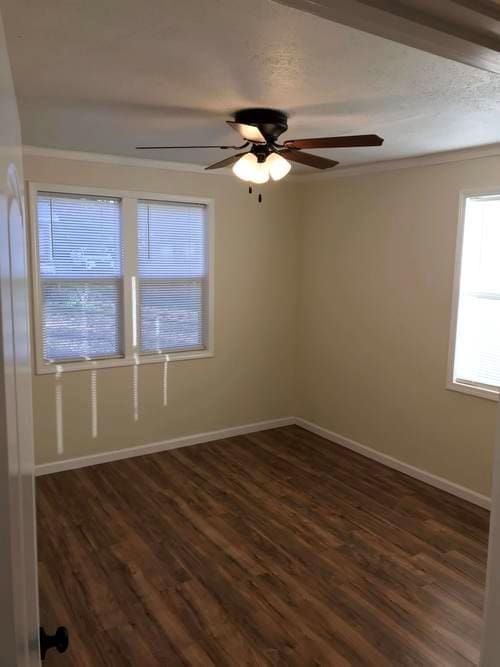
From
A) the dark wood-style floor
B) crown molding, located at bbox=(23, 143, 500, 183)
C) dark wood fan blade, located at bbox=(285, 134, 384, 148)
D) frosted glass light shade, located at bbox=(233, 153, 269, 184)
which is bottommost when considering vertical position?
the dark wood-style floor

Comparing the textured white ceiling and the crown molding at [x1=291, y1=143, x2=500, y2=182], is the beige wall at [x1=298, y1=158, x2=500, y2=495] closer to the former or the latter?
the crown molding at [x1=291, y1=143, x2=500, y2=182]

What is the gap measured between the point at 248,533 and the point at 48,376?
203cm

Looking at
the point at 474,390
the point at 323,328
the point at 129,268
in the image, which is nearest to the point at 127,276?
the point at 129,268

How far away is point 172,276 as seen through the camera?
4.73m

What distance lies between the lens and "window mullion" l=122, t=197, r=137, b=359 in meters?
4.40

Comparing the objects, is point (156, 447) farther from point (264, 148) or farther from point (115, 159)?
point (264, 148)

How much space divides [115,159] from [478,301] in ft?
10.0

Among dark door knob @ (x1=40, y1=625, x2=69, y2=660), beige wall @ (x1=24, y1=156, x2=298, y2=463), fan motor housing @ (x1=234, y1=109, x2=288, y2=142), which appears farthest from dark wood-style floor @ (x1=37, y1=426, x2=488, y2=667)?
fan motor housing @ (x1=234, y1=109, x2=288, y2=142)

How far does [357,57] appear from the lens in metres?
1.97

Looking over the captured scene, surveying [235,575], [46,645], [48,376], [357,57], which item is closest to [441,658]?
[235,575]

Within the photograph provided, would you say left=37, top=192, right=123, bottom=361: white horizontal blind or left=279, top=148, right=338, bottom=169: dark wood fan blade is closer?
left=279, top=148, right=338, bottom=169: dark wood fan blade

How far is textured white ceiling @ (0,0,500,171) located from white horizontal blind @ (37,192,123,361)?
844 millimetres

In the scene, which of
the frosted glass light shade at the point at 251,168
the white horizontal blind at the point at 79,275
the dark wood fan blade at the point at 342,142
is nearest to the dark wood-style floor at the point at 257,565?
the white horizontal blind at the point at 79,275

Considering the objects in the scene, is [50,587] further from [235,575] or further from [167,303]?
[167,303]
